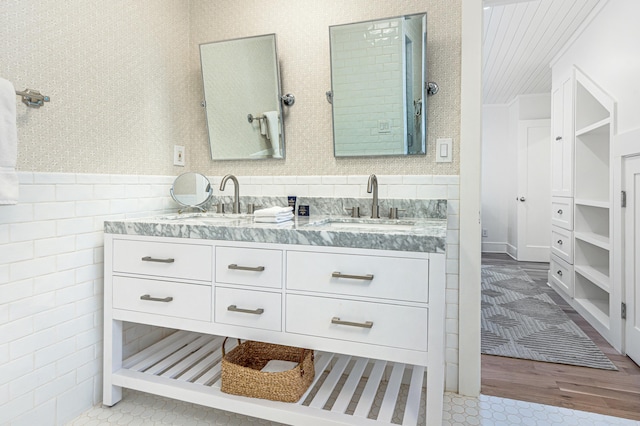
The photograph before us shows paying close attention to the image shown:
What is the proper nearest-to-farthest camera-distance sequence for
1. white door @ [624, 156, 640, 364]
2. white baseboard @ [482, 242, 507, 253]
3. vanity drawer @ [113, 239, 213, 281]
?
vanity drawer @ [113, 239, 213, 281] < white door @ [624, 156, 640, 364] < white baseboard @ [482, 242, 507, 253]

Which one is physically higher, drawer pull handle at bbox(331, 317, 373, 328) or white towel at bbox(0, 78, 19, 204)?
white towel at bbox(0, 78, 19, 204)

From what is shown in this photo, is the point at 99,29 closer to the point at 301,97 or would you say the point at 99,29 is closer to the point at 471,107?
the point at 301,97

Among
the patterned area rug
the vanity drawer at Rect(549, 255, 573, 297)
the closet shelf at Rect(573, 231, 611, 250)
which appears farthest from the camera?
the vanity drawer at Rect(549, 255, 573, 297)

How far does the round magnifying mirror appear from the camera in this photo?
210 cm

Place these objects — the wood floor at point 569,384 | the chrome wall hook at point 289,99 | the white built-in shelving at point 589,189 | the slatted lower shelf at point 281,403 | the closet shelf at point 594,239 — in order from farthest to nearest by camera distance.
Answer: the white built-in shelving at point 589,189 → the closet shelf at point 594,239 → the chrome wall hook at point 289,99 → the wood floor at point 569,384 → the slatted lower shelf at point 281,403

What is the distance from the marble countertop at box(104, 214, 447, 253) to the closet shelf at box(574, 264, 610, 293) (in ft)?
6.04

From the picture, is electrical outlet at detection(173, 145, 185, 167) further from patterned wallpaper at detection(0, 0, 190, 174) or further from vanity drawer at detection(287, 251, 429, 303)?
vanity drawer at detection(287, 251, 429, 303)

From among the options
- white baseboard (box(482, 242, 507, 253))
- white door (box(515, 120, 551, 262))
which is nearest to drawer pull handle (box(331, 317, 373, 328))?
white door (box(515, 120, 551, 262))

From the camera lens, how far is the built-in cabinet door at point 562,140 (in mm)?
3371

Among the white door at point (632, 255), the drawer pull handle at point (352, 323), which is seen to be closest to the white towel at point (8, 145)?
the drawer pull handle at point (352, 323)

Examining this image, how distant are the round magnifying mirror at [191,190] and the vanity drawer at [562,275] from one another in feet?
10.5

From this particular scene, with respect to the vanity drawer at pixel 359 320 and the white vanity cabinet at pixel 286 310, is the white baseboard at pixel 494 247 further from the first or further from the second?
the vanity drawer at pixel 359 320

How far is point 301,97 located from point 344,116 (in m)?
0.29

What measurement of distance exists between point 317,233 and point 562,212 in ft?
10.9
